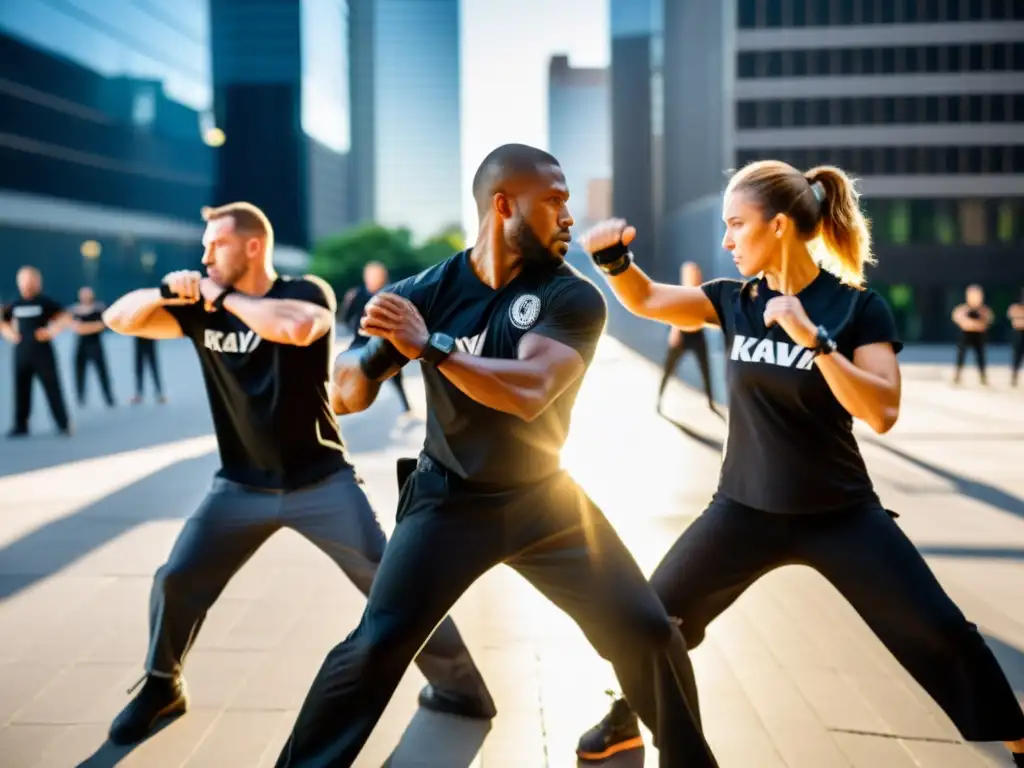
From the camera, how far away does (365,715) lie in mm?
2738

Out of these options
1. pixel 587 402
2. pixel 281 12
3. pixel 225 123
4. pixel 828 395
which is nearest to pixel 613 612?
pixel 828 395

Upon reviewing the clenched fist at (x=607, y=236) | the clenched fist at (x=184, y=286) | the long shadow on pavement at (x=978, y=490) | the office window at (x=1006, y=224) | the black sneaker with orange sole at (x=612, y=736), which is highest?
the office window at (x=1006, y=224)

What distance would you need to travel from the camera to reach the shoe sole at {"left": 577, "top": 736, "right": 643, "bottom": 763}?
3588mm

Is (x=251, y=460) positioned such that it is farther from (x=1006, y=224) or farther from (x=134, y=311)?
(x=1006, y=224)

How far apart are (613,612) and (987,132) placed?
4849 centimetres

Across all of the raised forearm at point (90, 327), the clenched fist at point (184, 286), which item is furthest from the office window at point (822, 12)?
the clenched fist at point (184, 286)

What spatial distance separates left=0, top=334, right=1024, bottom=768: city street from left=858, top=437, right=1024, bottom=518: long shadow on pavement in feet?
0.11

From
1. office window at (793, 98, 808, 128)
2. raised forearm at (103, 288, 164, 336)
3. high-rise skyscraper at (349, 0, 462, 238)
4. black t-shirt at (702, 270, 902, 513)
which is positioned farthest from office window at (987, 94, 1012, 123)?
high-rise skyscraper at (349, 0, 462, 238)

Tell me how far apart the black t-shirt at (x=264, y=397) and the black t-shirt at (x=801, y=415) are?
5.14ft

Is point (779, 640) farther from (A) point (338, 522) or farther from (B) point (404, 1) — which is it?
(B) point (404, 1)

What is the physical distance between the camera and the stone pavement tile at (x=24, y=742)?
3.60 m

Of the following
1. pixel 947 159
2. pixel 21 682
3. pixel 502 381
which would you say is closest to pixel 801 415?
pixel 502 381

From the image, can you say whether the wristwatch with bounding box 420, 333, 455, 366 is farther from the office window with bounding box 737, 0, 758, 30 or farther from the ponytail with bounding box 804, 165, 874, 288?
the office window with bounding box 737, 0, 758, 30

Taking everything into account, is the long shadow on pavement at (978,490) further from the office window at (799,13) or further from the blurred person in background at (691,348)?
the office window at (799,13)
